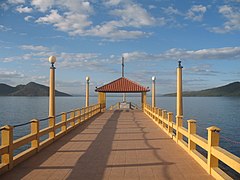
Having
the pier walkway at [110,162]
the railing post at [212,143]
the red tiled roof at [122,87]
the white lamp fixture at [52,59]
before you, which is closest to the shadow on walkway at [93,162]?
the pier walkway at [110,162]

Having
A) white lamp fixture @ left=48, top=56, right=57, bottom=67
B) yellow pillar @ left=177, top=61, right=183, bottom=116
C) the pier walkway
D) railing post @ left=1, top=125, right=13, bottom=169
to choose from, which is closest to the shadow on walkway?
the pier walkway

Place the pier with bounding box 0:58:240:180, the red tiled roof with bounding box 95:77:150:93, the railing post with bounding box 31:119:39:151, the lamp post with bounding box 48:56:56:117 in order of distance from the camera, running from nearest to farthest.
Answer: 1. the pier with bounding box 0:58:240:180
2. the railing post with bounding box 31:119:39:151
3. the lamp post with bounding box 48:56:56:117
4. the red tiled roof with bounding box 95:77:150:93

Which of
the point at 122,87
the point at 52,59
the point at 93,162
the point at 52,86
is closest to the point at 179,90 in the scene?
the point at 52,86

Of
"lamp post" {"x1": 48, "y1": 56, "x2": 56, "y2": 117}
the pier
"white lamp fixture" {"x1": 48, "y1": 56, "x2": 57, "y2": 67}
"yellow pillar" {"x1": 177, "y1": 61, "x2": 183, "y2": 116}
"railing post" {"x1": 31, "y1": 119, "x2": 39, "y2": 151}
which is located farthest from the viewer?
"white lamp fixture" {"x1": 48, "y1": 56, "x2": 57, "y2": 67}

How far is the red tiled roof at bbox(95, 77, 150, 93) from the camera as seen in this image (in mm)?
31797

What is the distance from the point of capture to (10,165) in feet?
22.9

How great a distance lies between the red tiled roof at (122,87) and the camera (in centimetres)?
3180

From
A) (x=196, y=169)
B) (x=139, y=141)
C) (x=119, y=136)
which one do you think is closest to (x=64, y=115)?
(x=119, y=136)

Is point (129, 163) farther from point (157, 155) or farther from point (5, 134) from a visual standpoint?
point (5, 134)

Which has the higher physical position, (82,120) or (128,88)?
(128,88)

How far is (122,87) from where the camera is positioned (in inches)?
1278

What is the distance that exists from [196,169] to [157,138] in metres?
5.10

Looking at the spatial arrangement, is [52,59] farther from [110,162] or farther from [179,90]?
[110,162]

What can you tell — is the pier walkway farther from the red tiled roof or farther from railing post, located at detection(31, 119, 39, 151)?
the red tiled roof
